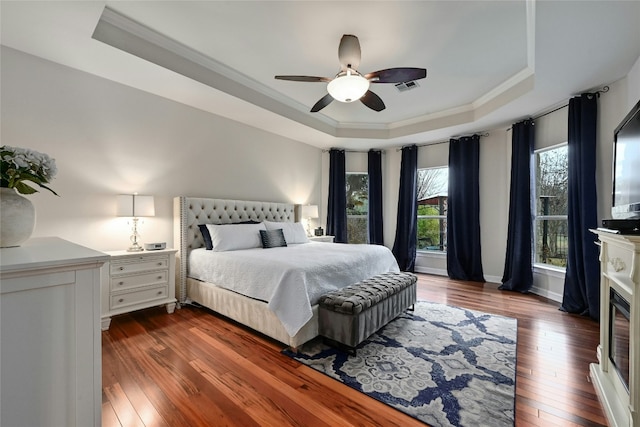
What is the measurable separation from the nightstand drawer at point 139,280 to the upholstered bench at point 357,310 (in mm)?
1951

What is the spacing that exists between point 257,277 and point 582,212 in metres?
3.75

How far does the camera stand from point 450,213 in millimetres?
5203

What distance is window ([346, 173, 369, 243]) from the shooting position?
628 centimetres

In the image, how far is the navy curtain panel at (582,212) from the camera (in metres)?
3.11

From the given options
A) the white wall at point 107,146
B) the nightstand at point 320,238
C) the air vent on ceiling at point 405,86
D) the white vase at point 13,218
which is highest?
the air vent on ceiling at point 405,86

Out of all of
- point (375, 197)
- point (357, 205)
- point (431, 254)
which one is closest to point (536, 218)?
point (431, 254)

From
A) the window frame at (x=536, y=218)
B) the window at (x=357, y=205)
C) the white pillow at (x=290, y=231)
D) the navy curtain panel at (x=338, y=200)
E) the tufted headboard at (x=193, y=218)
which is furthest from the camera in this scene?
the window at (x=357, y=205)

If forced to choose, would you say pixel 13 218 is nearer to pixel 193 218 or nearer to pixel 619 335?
pixel 193 218

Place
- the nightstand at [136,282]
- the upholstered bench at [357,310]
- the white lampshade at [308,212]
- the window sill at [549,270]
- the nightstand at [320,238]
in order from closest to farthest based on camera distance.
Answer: the upholstered bench at [357,310] < the nightstand at [136,282] < the window sill at [549,270] < the nightstand at [320,238] < the white lampshade at [308,212]

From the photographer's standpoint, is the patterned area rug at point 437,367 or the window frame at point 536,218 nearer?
the patterned area rug at point 437,367

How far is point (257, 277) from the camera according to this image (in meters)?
2.61

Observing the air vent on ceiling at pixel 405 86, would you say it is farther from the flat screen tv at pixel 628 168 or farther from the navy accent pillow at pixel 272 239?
the navy accent pillow at pixel 272 239

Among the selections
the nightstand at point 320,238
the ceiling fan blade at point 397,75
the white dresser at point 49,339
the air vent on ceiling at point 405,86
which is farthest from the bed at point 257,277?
the air vent on ceiling at point 405,86

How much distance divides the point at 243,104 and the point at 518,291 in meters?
4.89
